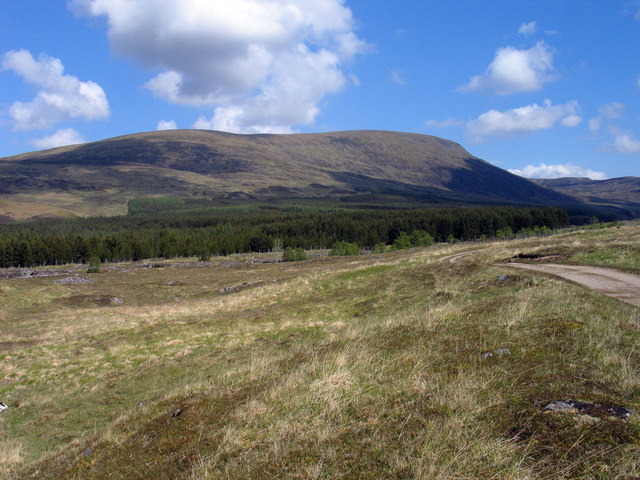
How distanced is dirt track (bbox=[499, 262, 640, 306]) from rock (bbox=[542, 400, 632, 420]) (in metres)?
9.06

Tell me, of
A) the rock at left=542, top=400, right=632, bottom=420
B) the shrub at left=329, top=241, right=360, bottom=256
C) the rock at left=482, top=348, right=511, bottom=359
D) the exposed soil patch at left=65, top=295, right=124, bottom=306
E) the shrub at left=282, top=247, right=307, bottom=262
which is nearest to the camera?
the rock at left=542, top=400, right=632, bottom=420

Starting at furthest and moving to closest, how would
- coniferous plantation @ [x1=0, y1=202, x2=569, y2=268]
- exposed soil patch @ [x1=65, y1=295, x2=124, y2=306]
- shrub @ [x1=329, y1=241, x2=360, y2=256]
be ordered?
1. coniferous plantation @ [x1=0, y1=202, x2=569, y2=268]
2. shrub @ [x1=329, y1=241, x2=360, y2=256]
3. exposed soil patch @ [x1=65, y1=295, x2=124, y2=306]

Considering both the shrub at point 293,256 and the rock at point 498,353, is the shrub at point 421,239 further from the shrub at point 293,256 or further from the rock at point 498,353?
the rock at point 498,353

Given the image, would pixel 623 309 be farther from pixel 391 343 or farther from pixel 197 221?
pixel 197 221

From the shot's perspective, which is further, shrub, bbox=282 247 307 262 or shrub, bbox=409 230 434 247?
shrub, bbox=409 230 434 247

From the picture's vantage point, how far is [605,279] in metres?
17.3

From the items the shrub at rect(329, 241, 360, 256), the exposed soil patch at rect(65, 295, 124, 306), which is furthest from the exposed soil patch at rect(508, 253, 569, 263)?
the shrub at rect(329, 241, 360, 256)

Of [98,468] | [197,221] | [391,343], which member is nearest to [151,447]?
[98,468]

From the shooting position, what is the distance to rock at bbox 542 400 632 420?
17.5 feet

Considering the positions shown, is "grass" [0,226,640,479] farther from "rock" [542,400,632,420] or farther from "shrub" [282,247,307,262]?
"shrub" [282,247,307,262]

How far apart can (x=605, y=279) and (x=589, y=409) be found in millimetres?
14995

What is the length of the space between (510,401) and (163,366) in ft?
52.7

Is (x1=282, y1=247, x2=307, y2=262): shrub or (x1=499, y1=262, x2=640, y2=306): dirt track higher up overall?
(x1=499, y1=262, x2=640, y2=306): dirt track

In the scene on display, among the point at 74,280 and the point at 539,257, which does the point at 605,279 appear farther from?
the point at 74,280
